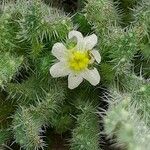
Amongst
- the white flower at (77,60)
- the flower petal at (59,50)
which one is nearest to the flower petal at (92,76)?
the white flower at (77,60)

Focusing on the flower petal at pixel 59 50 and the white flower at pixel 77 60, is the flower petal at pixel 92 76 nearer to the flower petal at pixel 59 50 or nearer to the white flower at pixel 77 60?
the white flower at pixel 77 60

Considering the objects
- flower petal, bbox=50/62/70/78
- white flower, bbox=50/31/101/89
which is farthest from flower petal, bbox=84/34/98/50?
flower petal, bbox=50/62/70/78

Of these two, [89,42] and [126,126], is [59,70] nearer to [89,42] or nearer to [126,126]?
[89,42]

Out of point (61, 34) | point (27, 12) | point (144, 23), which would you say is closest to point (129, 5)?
point (144, 23)

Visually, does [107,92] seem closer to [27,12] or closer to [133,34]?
[133,34]

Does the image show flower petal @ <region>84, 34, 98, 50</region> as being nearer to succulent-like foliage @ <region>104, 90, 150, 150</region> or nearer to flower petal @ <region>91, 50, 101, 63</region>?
flower petal @ <region>91, 50, 101, 63</region>

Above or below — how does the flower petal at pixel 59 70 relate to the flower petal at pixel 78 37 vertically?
below
